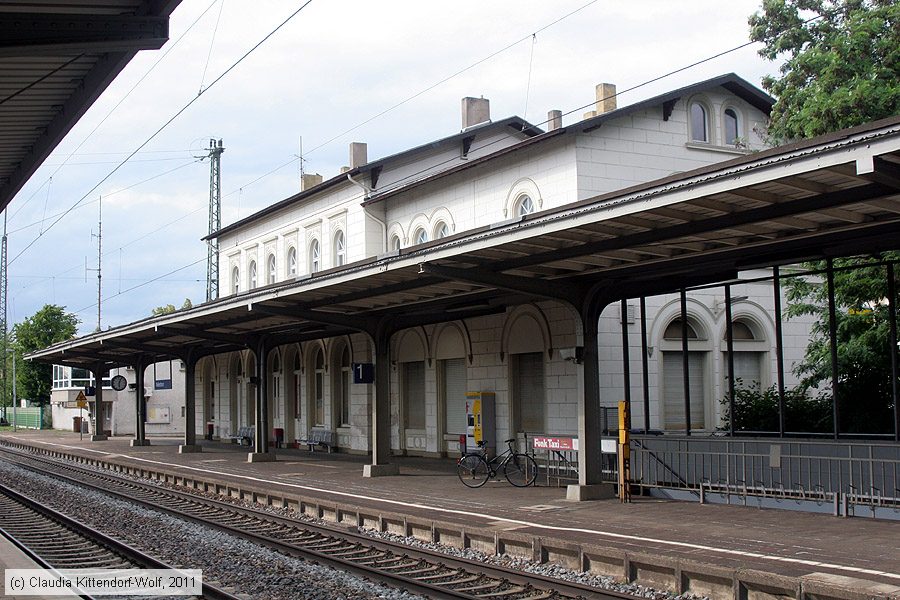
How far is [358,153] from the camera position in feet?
117

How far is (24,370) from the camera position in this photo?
7012 cm

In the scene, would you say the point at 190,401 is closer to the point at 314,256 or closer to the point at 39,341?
the point at 314,256

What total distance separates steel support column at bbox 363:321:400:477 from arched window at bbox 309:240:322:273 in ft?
40.6

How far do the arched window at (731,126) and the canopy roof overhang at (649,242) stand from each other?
8.05 m

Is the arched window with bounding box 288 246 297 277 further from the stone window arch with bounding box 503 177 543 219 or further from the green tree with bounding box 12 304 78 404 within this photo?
the green tree with bounding box 12 304 78 404

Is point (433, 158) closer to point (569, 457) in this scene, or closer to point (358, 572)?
point (569, 457)

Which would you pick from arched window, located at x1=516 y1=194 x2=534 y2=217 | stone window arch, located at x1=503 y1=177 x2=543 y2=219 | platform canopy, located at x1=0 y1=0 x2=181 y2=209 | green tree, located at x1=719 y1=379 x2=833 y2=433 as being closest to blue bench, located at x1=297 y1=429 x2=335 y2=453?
stone window arch, located at x1=503 y1=177 x2=543 y2=219

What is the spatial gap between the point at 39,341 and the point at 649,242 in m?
67.0

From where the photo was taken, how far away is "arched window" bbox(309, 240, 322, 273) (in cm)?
3241

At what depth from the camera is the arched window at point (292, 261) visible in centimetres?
3425

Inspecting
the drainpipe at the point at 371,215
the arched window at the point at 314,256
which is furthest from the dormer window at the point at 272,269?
the drainpipe at the point at 371,215

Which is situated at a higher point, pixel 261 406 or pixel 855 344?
pixel 855 344

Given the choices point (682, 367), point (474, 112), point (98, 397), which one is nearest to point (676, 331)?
point (682, 367)

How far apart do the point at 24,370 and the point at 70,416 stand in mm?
12281
